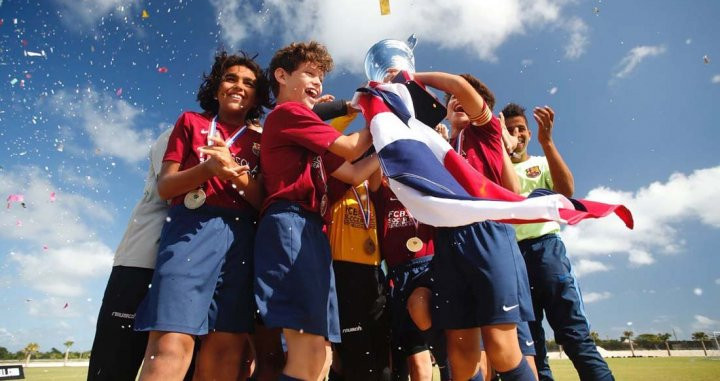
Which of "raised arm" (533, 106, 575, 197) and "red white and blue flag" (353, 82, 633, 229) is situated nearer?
"red white and blue flag" (353, 82, 633, 229)

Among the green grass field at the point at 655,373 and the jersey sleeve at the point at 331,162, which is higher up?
the jersey sleeve at the point at 331,162

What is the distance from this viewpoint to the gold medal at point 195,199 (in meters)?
2.40

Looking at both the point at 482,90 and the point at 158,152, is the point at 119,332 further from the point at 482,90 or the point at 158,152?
the point at 482,90

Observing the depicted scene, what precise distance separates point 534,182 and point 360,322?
2559 mm

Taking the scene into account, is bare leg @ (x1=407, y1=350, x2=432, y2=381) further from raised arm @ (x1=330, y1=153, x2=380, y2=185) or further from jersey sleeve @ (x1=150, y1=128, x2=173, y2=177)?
jersey sleeve @ (x1=150, y1=128, x2=173, y2=177)

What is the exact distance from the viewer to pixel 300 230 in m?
2.29

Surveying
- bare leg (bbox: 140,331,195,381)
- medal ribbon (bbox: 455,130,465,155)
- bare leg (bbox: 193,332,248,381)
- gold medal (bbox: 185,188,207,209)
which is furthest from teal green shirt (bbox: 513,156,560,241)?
bare leg (bbox: 140,331,195,381)

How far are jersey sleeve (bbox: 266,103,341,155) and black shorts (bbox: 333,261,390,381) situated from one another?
1.13 metres

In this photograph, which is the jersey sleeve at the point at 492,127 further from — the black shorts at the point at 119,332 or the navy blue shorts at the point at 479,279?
the black shorts at the point at 119,332

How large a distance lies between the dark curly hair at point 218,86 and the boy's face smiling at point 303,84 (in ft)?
0.54

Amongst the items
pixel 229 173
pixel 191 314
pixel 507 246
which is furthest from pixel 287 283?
pixel 507 246

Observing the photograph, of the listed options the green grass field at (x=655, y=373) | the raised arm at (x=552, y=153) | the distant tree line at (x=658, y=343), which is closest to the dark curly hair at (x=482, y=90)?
the raised arm at (x=552, y=153)

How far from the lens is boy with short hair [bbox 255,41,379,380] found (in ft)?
6.84

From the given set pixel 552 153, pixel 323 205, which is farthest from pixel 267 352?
pixel 552 153
